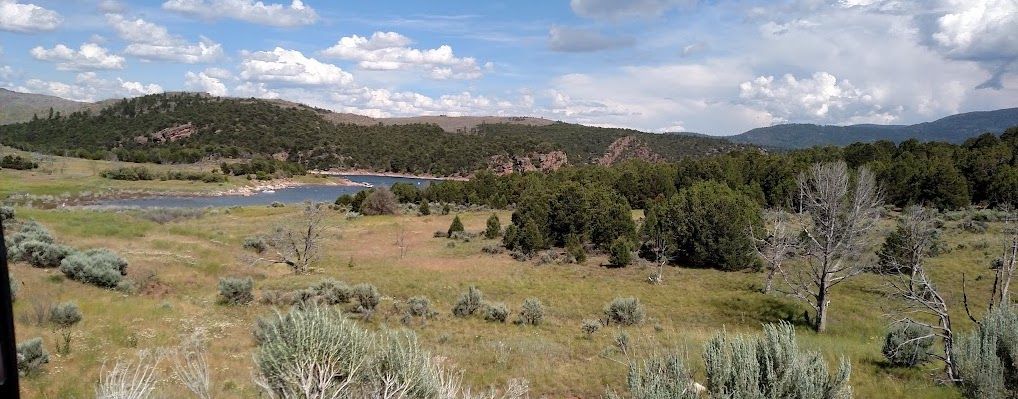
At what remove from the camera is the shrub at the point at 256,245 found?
31.0 m

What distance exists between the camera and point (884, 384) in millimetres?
10867

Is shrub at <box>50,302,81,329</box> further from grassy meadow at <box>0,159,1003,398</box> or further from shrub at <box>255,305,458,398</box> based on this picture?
shrub at <box>255,305,458,398</box>

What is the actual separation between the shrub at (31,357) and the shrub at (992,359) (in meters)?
13.6

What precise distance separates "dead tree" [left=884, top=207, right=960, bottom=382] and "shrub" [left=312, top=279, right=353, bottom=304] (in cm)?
1576

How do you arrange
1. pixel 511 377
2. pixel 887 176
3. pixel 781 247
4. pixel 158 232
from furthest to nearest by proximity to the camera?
pixel 887 176
pixel 158 232
pixel 781 247
pixel 511 377

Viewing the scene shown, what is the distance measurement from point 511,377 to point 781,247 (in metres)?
15.2

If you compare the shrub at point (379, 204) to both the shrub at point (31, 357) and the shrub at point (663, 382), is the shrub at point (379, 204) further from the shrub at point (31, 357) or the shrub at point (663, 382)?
the shrub at point (663, 382)

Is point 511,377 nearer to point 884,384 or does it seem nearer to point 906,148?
point 884,384

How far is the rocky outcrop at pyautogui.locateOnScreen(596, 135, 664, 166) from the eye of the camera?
433 ft

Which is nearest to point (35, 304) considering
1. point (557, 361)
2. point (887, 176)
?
point (557, 361)

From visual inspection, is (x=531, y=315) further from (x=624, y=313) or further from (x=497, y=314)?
(x=624, y=313)

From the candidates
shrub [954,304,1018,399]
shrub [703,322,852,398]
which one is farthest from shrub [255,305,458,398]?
shrub [954,304,1018,399]

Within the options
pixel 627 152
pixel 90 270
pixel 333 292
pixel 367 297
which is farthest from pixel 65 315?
pixel 627 152

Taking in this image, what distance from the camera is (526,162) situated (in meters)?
A: 127
